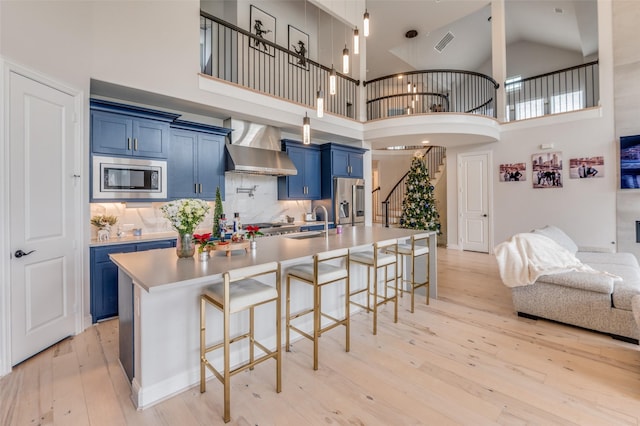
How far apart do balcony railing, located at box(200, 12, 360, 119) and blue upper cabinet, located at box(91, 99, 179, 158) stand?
1680 mm

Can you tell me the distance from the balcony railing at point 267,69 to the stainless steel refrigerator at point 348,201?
5.25 feet

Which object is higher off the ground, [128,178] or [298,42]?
[298,42]

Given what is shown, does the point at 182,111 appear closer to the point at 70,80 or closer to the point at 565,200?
the point at 70,80

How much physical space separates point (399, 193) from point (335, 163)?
4.92 meters

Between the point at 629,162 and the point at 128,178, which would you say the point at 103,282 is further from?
the point at 629,162

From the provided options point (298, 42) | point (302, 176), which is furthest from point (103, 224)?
point (298, 42)

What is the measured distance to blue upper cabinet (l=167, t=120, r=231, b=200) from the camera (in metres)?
4.08

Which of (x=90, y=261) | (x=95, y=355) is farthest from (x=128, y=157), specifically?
(x=95, y=355)

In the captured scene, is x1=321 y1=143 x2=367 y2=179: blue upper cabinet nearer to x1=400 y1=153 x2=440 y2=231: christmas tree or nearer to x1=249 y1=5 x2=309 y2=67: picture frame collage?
x1=249 y1=5 x2=309 y2=67: picture frame collage

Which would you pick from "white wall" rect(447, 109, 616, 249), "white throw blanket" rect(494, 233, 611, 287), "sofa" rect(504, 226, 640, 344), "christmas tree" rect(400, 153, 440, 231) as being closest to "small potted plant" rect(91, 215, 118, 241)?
"white throw blanket" rect(494, 233, 611, 287)

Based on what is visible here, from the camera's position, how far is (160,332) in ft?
6.55

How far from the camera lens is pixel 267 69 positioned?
5.96 metres

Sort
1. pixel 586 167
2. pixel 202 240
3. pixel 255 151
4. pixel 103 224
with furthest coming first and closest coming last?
1. pixel 586 167
2. pixel 255 151
3. pixel 103 224
4. pixel 202 240

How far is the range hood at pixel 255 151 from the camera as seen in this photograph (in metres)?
4.60
